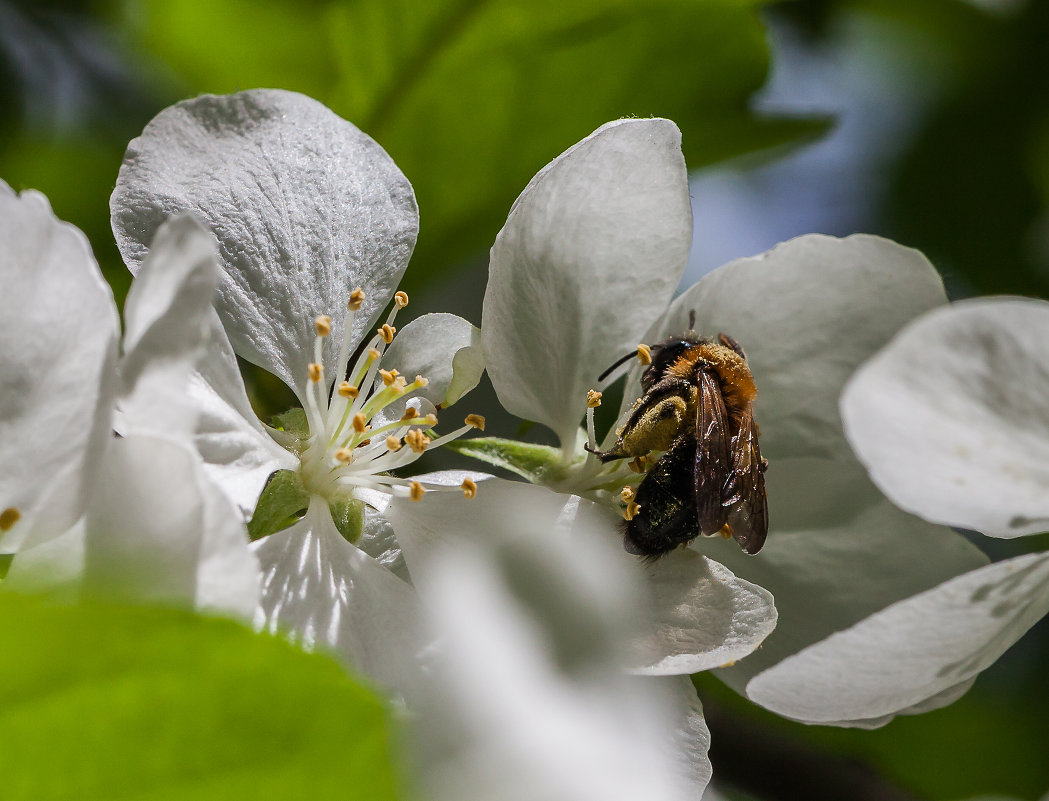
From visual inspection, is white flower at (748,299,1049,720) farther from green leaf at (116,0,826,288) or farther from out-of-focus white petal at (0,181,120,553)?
green leaf at (116,0,826,288)

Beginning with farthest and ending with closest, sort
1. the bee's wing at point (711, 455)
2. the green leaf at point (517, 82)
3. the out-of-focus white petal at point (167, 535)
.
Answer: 1. the green leaf at point (517, 82)
2. the bee's wing at point (711, 455)
3. the out-of-focus white petal at point (167, 535)

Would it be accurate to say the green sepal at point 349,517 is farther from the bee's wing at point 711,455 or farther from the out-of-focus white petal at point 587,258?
the bee's wing at point 711,455

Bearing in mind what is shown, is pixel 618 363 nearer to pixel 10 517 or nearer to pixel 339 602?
pixel 339 602

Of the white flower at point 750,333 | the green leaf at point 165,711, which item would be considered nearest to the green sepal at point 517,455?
the white flower at point 750,333

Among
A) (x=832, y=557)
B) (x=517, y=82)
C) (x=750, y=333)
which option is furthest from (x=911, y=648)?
(x=517, y=82)

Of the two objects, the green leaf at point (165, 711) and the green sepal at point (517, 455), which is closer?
the green leaf at point (165, 711)

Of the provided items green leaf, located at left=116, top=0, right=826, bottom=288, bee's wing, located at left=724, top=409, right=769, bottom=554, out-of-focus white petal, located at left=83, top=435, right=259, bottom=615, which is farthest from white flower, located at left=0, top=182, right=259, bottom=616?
green leaf, located at left=116, top=0, right=826, bottom=288

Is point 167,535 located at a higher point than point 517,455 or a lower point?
higher
